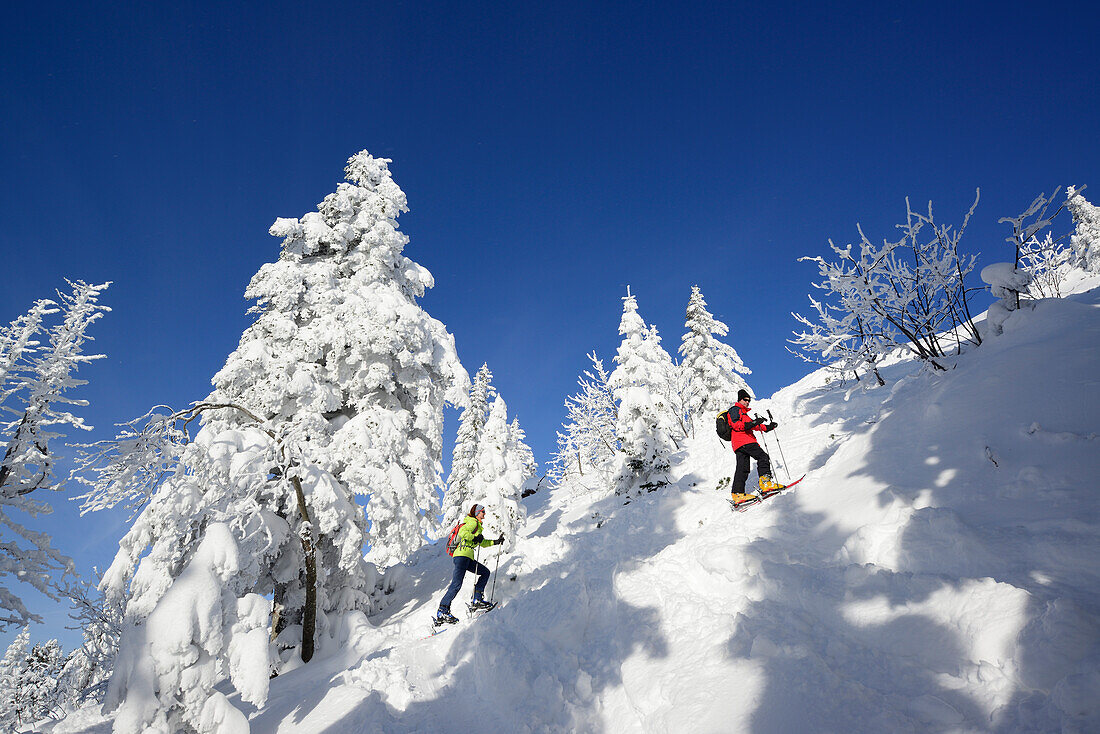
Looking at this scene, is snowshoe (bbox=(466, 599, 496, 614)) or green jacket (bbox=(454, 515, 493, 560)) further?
green jacket (bbox=(454, 515, 493, 560))

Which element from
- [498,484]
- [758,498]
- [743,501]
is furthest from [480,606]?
[498,484]

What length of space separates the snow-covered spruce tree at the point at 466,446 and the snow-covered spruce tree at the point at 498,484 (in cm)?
1023

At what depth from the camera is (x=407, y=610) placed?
1175 cm

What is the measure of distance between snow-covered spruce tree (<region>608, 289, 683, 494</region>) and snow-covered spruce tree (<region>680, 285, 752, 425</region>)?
549 centimetres

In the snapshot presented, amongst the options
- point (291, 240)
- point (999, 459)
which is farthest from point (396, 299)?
point (999, 459)

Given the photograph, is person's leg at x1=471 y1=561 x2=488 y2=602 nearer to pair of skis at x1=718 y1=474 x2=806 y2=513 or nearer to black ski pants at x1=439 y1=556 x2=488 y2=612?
black ski pants at x1=439 y1=556 x2=488 y2=612

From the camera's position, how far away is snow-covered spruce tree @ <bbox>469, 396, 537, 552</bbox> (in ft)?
51.9

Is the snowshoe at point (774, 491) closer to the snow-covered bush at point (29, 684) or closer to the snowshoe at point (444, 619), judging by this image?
the snowshoe at point (444, 619)

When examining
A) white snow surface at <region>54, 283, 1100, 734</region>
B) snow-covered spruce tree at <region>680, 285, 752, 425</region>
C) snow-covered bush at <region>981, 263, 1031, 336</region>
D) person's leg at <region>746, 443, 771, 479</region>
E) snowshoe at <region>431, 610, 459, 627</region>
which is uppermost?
snow-covered spruce tree at <region>680, 285, 752, 425</region>

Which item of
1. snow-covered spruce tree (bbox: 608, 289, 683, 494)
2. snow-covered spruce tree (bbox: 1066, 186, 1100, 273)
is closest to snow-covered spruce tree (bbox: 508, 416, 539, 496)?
snow-covered spruce tree (bbox: 608, 289, 683, 494)

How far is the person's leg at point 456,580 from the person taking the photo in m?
8.04

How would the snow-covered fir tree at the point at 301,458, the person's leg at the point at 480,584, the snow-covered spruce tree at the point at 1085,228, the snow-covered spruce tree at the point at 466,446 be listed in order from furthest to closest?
the snow-covered spruce tree at the point at 1085,228, the snow-covered spruce tree at the point at 466,446, the person's leg at the point at 480,584, the snow-covered fir tree at the point at 301,458

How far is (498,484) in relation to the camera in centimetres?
1678

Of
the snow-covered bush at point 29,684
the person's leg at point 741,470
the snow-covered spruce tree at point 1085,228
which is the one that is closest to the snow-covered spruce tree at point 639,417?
the person's leg at point 741,470
